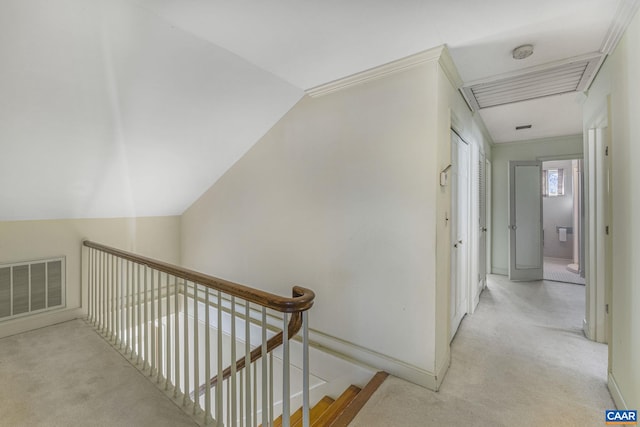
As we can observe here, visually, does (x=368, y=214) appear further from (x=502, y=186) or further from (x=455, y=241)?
(x=502, y=186)

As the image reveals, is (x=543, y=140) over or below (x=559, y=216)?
over

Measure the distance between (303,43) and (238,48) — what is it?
46cm

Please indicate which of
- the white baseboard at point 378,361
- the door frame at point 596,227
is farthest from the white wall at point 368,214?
the door frame at point 596,227

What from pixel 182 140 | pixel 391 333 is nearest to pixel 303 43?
pixel 182 140

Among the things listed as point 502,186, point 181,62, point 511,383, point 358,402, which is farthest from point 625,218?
point 502,186

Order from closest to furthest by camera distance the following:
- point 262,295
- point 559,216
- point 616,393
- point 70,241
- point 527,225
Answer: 1. point 262,295
2. point 616,393
3. point 70,241
4. point 527,225
5. point 559,216

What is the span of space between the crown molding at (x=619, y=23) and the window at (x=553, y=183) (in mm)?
6043

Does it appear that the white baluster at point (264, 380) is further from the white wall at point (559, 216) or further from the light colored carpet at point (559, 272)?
the white wall at point (559, 216)

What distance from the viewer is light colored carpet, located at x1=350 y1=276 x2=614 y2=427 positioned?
5.61 feet

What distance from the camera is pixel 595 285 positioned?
248 cm

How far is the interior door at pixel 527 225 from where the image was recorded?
462 cm

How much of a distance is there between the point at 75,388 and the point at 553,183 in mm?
8923

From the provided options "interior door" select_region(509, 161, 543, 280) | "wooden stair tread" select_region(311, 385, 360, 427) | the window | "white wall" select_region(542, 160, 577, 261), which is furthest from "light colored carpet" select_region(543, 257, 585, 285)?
"wooden stair tread" select_region(311, 385, 360, 427)

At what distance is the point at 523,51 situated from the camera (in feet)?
6.14
